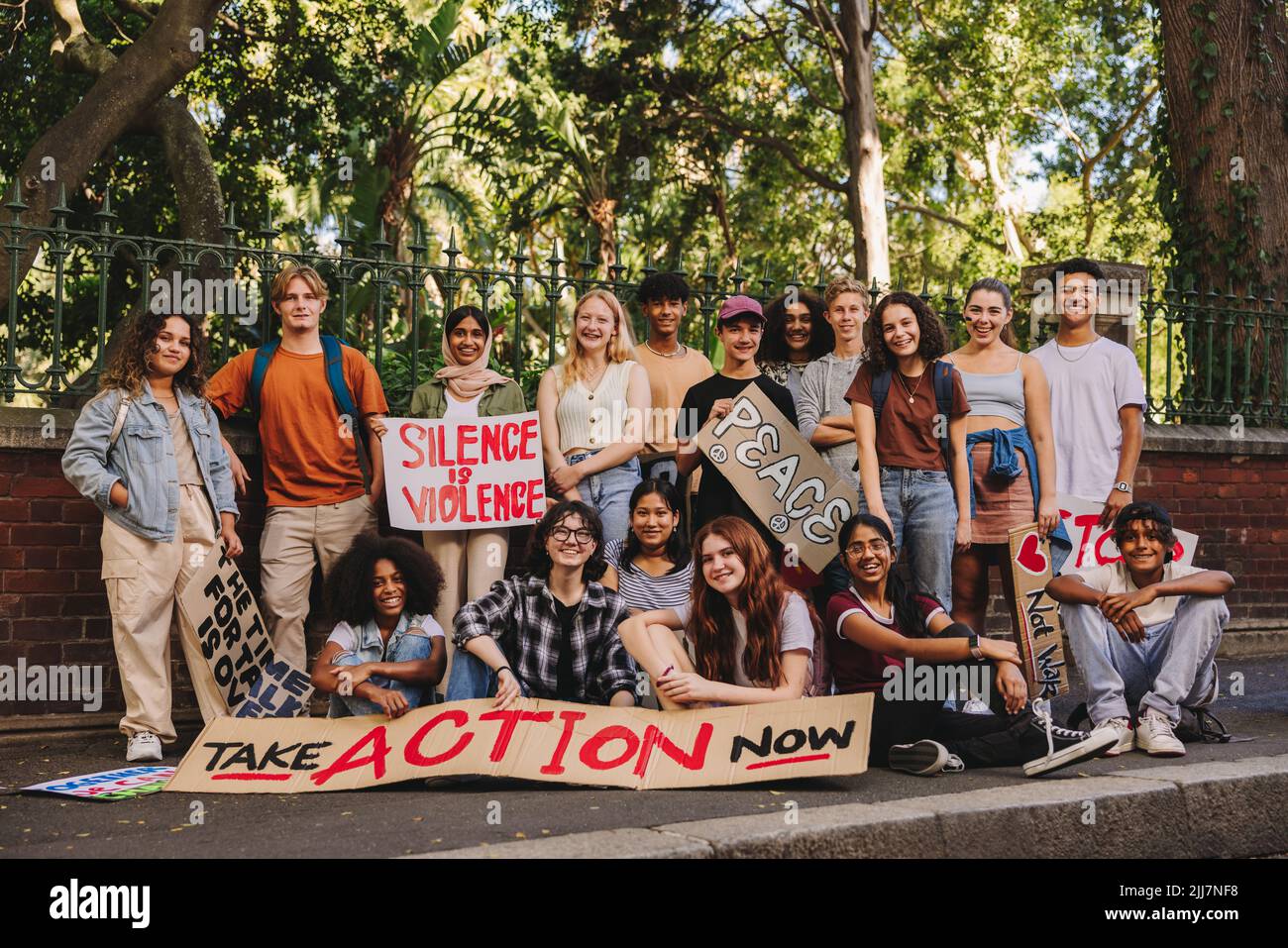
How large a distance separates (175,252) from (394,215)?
519 inches

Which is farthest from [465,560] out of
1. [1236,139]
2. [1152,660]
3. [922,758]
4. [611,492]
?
[1236,139]

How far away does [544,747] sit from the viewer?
5.49 meters

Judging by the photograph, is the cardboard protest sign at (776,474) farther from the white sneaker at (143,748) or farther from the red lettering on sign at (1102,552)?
the white sneaker at (143,748)

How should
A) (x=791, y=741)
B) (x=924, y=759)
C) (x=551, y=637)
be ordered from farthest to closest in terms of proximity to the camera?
(x=551, y=637) < (x=924, y=759) < (x=791, y=741)

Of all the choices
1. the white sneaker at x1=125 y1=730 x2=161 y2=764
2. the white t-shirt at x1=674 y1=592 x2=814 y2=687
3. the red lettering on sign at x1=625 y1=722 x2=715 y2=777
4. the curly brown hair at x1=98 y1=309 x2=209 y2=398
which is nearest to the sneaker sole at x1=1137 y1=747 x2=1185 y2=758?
the white t-shirt at x1=674 y1=592 x2=814 y2=687

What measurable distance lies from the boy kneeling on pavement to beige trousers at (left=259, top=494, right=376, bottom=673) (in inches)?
137

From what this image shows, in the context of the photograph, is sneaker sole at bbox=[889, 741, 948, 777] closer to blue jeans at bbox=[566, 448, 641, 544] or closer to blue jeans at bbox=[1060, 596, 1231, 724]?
blue jeans at bbox=[1060, 596, 1231, 724]

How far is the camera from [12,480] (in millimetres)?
6801

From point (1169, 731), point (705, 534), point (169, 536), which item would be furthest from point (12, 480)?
point (1169, 731)

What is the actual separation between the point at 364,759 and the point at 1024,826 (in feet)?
8.41

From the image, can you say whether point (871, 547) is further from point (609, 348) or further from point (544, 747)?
point (609, 348)

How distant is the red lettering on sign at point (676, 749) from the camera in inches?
212

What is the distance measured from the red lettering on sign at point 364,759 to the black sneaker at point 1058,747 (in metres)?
2.58

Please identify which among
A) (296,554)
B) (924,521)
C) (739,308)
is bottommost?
(296,554)
